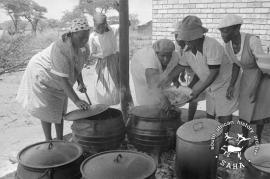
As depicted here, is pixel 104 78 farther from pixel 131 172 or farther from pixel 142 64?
pixel 131 172

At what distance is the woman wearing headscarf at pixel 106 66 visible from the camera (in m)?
5.61

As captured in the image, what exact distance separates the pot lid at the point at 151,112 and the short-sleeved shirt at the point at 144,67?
52 cm

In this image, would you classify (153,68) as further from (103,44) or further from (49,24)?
(49,24)

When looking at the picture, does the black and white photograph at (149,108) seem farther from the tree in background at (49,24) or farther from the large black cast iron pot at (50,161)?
the tree in background at (49,24)

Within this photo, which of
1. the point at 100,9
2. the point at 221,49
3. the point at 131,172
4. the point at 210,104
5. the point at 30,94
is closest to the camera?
the point at 131,172

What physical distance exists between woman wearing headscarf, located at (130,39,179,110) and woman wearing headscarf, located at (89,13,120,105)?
3.30ft

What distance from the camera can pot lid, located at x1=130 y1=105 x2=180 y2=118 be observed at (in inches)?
142

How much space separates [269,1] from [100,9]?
32306 millimetres

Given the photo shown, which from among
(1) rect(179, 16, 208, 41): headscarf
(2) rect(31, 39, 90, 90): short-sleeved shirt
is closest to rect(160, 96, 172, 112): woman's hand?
(1) rect(179, 16, 208, 41): headscarf

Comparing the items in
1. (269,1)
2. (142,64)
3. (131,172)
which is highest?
(269,1)

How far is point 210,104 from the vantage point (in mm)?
4484

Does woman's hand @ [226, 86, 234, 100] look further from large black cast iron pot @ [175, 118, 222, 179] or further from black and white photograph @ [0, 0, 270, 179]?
large black cast iron pot @ [175, 118, 222, 179]

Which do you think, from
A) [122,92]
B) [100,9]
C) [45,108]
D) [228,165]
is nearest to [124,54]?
[122,92]

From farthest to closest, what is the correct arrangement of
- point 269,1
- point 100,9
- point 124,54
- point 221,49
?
1. point 100,9
2. point 269,1
3. point 124,54
4. point 221,49
